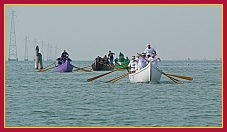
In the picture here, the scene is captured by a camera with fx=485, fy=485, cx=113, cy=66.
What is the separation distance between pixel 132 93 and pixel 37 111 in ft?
27.8

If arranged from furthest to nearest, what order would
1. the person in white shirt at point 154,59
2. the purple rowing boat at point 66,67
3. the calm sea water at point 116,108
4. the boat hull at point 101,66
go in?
the boat hull at point 101,66
the purple rowing boat at point 66,67
the person in white shirt at point 154,59
the calm sea water at point 116,108

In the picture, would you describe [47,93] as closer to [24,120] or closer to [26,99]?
[26,99]

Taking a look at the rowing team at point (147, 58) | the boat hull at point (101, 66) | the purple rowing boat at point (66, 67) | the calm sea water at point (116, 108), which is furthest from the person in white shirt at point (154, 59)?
the boat hull at point (101, 66)

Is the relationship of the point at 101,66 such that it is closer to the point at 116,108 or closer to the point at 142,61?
the point at 142,61

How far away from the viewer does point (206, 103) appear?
22.7 meters

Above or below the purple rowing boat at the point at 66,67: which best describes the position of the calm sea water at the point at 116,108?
below

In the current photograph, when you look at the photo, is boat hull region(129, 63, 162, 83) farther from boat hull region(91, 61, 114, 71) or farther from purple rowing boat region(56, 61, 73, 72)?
boat hull region(91, 61, 114, 71)

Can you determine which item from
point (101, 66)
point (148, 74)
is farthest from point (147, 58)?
point (101, 66)

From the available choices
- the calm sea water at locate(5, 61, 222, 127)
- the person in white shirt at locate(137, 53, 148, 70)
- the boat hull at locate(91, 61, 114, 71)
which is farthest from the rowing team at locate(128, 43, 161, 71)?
the boat hull at locate(91, 61, 114, 71)

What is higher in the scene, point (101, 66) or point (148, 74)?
point (101, 66)

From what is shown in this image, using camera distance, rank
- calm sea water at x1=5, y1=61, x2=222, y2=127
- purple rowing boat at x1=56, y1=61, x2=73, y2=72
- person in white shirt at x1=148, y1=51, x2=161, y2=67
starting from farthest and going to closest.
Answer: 1. purple rowing boat at x1=56, y1=61, x2=73, y2=72
2. person in white shirt at x1=148, y1=51, x2=161, y2=67
3. calm sea water at x1=5, y1=61, x2=222, y2=127

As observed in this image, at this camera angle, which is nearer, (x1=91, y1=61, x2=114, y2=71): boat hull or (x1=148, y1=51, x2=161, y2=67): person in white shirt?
(x1=148, y1=51, x2=161, y2=67): person in white shirt

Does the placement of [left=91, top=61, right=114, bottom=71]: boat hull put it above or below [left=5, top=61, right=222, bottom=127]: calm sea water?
above

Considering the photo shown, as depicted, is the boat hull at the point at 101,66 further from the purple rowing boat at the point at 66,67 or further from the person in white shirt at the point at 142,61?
the person in white shirt at the point at 142,61
